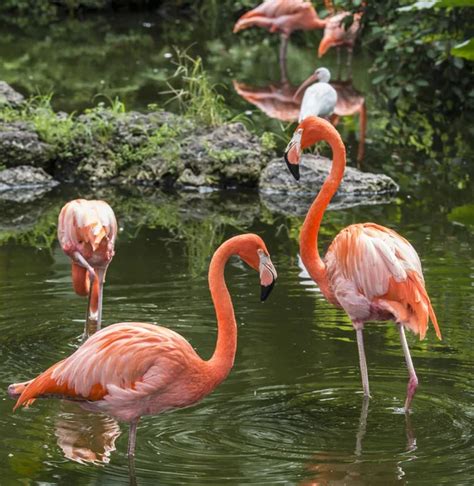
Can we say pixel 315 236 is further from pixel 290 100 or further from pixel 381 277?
pixel 290 100

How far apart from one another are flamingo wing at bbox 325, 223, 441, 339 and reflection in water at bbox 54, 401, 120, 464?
1139 millimetres

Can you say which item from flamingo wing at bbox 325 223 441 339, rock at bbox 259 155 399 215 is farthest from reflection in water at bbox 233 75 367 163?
flamingo wing at bbox 325 223 441 339

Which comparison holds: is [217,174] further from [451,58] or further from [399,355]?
[399,355]

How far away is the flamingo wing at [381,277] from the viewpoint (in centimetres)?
492

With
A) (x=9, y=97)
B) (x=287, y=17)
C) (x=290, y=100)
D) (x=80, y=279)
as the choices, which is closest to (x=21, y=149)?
(x=9, y=97)

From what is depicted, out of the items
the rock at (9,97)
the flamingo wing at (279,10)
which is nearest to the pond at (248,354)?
the rock at (9,97)

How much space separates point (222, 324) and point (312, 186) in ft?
16.3

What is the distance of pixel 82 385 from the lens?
14.4 ft

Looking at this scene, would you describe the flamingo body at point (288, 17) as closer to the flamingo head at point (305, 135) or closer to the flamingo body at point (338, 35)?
the flamingo body at point (338, 35)

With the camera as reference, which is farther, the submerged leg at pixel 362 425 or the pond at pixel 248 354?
the submerged leg at pixel 362 425

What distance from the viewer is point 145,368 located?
4.34 meters

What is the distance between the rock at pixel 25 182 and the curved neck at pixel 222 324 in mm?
5136

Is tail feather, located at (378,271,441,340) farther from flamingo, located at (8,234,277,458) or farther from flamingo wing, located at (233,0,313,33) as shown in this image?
flamingo wing, located at (233,0,313,33)

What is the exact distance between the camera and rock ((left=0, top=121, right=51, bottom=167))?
970cm
